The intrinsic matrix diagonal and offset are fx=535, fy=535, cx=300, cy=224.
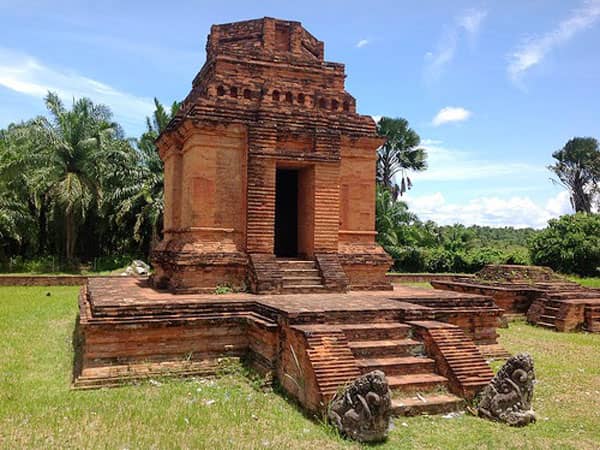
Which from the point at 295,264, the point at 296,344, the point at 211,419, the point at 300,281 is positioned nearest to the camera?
the point at 211,419

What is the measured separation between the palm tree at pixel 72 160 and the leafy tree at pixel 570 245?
2099 centimetres

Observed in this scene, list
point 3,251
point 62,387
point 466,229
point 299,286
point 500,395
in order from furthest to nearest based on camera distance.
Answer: point 466,229 → point 3,251 → point 299,286 → point 62,387 → point 500,395

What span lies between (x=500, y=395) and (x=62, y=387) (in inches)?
209

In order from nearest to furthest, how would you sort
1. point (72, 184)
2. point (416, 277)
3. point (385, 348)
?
point (385, 348), point (72, 184), point (416, 277)

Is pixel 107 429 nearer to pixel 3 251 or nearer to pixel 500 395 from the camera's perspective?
pixel 500 395

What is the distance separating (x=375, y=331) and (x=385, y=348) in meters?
0.32

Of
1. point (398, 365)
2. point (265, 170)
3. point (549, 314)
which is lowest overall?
point (549, 314)

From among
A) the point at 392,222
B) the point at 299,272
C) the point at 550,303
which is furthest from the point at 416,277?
the point at 299,272

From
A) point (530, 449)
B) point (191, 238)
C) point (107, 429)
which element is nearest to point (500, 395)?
point (530, 449)

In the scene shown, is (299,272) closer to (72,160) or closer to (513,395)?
(513,395)

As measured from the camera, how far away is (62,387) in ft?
22.3

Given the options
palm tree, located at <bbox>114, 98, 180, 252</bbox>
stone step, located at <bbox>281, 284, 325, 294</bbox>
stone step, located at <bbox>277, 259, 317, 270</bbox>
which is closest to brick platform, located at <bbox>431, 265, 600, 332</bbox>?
stone step, located at <bbox>277, 259, 317, 270</bbox>

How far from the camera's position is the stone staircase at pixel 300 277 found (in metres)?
9.59

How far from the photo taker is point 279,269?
380 inches
